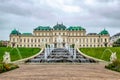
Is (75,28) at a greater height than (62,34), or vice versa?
(75,28)

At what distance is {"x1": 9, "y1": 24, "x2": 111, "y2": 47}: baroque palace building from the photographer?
11062cm

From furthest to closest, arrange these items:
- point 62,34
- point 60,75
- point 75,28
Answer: point 75,28
point 62,34
point 60,75

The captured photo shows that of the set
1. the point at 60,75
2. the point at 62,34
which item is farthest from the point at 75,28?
the point at 60,75

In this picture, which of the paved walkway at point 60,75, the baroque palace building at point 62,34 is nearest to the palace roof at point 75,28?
the baroque palace building at point 62,34

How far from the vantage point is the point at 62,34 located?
110 metres

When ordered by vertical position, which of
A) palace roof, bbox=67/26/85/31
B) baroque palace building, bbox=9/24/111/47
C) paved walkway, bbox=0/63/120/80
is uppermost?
palace roof, bbox=67/26/85/31

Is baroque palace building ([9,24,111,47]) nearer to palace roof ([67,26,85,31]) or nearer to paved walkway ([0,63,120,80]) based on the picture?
palace roof ([67,26,85,31])

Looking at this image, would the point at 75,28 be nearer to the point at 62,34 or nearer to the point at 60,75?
the point at 62,34

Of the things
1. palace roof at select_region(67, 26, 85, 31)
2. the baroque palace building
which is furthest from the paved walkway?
palace roof at select_region(67, 26, 85, 31)

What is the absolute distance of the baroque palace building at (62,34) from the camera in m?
111

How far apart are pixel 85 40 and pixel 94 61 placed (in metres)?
82.0

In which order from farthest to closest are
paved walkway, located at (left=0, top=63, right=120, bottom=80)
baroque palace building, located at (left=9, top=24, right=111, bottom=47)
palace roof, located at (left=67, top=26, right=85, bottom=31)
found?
palace roof, located at (left=67, top=26, right=85, bottom=31) < baroque palace building, located at (left=9, top=24, right=111, bottom=47) < paved walkway, located at (left=0, top=63, right=120, bottom=80)

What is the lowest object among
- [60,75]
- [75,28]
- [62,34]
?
[60,75]

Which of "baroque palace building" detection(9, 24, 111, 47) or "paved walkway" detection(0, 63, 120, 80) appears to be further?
"baroque palace building" detection(9, 24, 111, 47)
